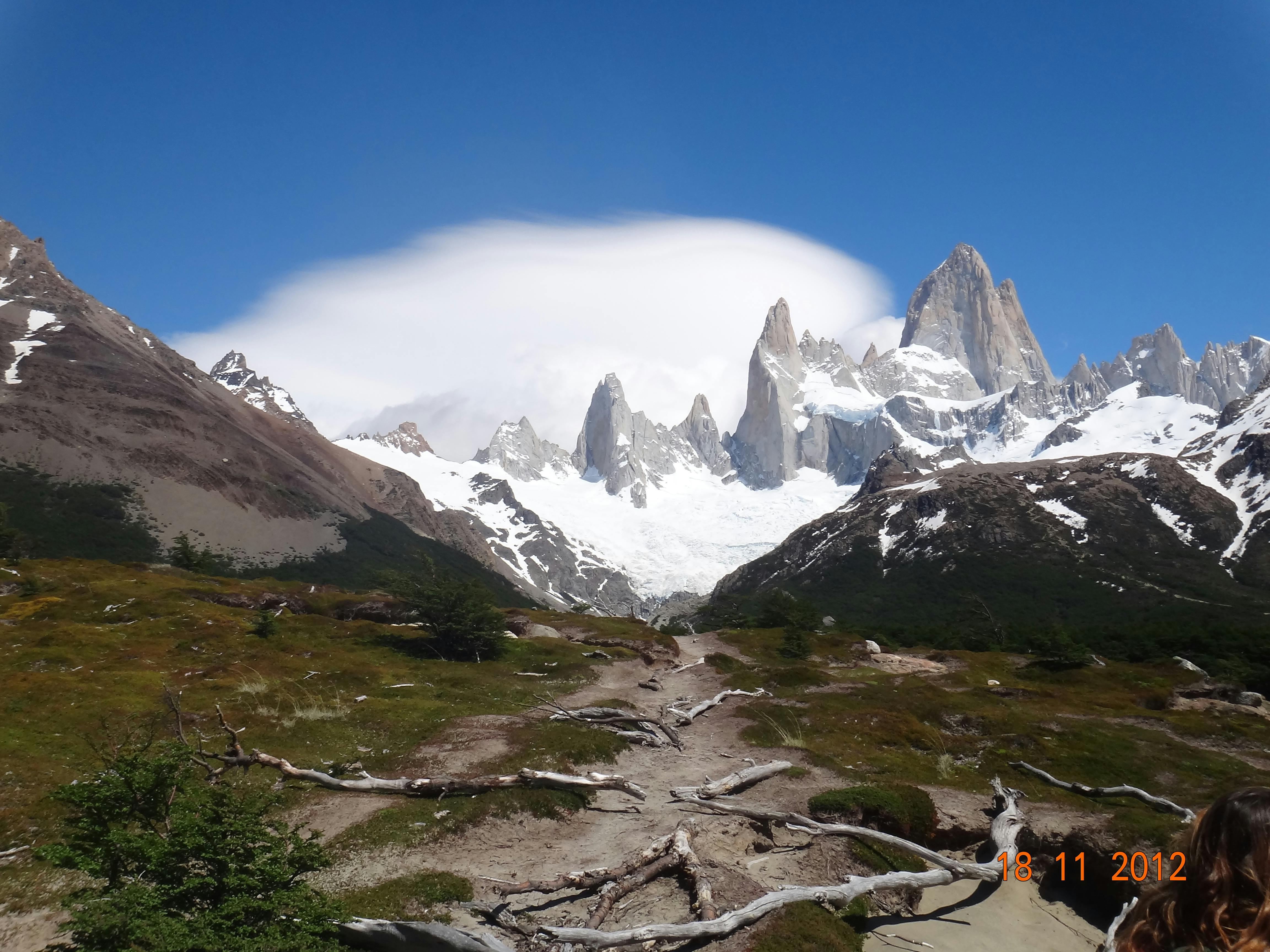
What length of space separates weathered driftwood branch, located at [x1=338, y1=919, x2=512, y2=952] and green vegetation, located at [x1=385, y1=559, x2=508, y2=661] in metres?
33.6

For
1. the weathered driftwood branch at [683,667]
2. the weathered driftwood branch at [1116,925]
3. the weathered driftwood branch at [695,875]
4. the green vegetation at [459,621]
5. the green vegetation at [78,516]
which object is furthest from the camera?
the green vegetation at [78,516]

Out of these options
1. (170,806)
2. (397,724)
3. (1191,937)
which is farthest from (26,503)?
(1191,937)

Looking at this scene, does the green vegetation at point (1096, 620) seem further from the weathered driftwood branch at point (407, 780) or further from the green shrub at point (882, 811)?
the weathered driftwood branch at point (407, 780)

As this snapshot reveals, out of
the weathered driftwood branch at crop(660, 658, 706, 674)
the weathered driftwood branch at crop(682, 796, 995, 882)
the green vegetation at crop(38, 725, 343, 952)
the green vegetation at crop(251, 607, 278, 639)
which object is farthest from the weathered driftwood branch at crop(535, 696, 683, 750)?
the green vegetation at crop(251, 607, 278, 639)

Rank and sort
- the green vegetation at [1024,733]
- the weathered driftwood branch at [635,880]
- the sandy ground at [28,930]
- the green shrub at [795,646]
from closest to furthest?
the sandy ground at [28,930] < the weathered driftwood branch at [635,880] < the green vegetation at [1024,733] < the green shrub at [795,646]

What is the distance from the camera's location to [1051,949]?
47.7 feet

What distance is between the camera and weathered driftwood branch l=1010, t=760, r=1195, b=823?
18.9 metres

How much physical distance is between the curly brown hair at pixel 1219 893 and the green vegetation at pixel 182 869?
968 cm

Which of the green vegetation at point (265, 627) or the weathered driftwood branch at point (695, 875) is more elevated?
the weathered driftwood branch at point (695, 875)

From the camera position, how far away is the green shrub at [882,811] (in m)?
18.3

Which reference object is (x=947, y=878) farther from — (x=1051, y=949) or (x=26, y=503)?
(x=26, y=503)

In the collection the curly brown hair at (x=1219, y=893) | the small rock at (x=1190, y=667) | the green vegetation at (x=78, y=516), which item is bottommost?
the green vegetation at (x=78, y=516)

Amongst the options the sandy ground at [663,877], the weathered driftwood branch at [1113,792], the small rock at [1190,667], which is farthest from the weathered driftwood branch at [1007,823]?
the small rock at [1190,667]

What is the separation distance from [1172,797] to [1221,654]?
175 ft
